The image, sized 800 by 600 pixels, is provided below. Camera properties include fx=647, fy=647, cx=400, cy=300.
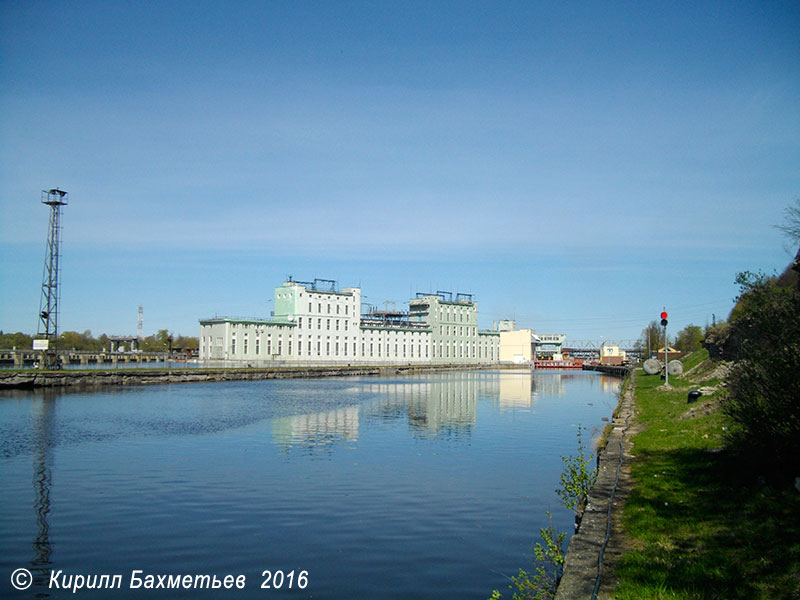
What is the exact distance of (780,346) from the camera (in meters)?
10.8

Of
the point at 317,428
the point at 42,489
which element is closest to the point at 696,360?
the point at 317,428

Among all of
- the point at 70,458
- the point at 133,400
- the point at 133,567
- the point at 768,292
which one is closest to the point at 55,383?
the point at 133,400

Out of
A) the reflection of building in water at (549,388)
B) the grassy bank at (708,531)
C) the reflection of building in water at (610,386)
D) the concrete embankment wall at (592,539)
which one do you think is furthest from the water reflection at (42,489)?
the reflection of building in water at (610,386)

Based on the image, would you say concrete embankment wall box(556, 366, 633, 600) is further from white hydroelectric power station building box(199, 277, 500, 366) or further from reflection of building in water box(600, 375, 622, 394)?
white hydroelectric power station building box(199, 277, 500, 366)

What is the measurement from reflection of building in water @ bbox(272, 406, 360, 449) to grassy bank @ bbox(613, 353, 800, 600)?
15.3 meters

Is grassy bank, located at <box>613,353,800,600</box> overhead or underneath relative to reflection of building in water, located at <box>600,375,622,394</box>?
overhead

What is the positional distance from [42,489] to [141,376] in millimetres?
54213

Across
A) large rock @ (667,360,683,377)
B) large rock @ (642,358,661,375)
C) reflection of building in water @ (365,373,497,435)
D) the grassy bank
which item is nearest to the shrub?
the grassy bank

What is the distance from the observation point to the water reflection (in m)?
11.6

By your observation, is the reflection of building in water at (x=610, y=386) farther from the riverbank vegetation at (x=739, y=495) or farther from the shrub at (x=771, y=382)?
the shrub at (x=771, y=382)

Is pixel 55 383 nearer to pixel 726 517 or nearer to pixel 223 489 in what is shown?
pixel 223 489

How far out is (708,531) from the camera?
873cm

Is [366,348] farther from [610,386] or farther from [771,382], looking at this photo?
[771,382]

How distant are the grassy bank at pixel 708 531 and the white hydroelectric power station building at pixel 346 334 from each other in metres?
96.7
